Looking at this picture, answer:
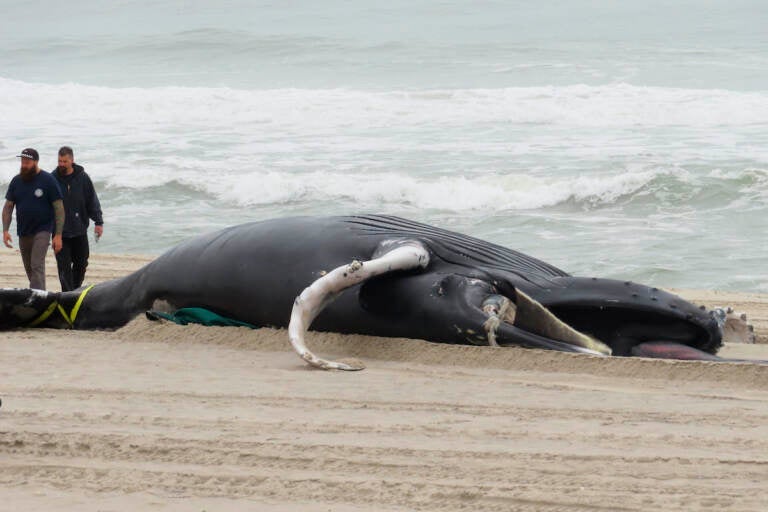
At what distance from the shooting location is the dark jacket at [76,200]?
1155 centimetres

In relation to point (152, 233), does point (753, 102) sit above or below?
above

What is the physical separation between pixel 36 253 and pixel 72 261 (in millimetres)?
862

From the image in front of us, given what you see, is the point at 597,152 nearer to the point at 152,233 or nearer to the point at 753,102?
the point at 753,102

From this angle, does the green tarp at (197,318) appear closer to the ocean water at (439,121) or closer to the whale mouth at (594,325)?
the whale mouth at (594,325)

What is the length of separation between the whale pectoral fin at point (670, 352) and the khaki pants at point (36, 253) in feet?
19.0

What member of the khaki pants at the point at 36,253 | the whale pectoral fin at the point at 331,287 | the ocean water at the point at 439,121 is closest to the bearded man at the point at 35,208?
the khaki pants at the point at 36,253

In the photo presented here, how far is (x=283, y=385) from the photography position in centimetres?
689

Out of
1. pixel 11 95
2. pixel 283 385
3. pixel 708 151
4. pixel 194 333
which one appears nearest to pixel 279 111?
pixel 11 95

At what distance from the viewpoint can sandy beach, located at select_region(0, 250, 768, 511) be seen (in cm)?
464

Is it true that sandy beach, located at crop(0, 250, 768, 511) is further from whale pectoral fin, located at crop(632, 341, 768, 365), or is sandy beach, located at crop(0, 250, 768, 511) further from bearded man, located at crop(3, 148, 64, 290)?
bearded man, located at crop(3, 148, 64, 290)

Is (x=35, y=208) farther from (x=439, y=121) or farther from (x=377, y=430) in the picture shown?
(x=439, y=121)

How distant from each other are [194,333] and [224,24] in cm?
4959

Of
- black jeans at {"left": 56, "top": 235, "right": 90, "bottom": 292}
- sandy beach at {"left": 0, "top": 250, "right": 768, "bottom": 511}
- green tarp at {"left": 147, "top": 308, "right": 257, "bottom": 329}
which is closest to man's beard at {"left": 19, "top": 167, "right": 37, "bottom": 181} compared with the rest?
black jeans at {"left": 56, "top": 235, "right": 90, "bottom": 292}

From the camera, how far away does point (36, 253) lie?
435 inches
